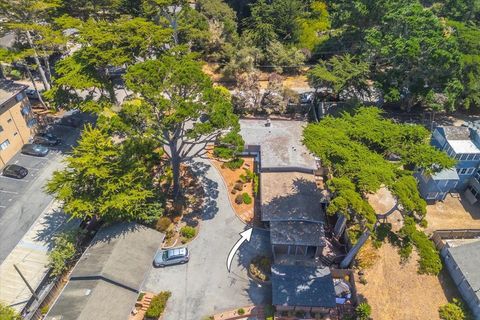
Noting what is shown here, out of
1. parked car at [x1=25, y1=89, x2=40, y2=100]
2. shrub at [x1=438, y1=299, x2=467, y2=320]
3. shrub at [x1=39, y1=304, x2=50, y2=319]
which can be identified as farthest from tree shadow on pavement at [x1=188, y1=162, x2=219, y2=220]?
parked car at [x1=25, y1=89, x2=40, y2=100]

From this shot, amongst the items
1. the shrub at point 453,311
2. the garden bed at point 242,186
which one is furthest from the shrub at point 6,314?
the shrub at point 453,311

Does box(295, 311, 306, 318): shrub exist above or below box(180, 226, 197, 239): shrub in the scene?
below

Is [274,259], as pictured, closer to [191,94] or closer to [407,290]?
[407,290]

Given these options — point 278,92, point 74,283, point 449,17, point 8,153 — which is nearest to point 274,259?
point 74,283

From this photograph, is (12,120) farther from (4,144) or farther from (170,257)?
(170,257)

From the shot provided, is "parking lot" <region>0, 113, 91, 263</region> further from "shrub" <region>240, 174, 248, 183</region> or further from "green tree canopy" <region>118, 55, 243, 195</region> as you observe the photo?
"shrub" <region>240, 174, 248, 183</region>

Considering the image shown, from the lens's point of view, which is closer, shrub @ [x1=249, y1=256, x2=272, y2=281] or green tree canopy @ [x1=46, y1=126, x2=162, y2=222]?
green tree canopy @ [x1=46, y1=126, x2=162, y2=222]

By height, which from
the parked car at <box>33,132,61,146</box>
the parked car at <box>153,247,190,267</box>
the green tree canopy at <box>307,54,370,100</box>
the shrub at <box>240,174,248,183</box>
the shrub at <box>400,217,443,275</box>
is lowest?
the parked car at <box>153,247,190,267</box>
